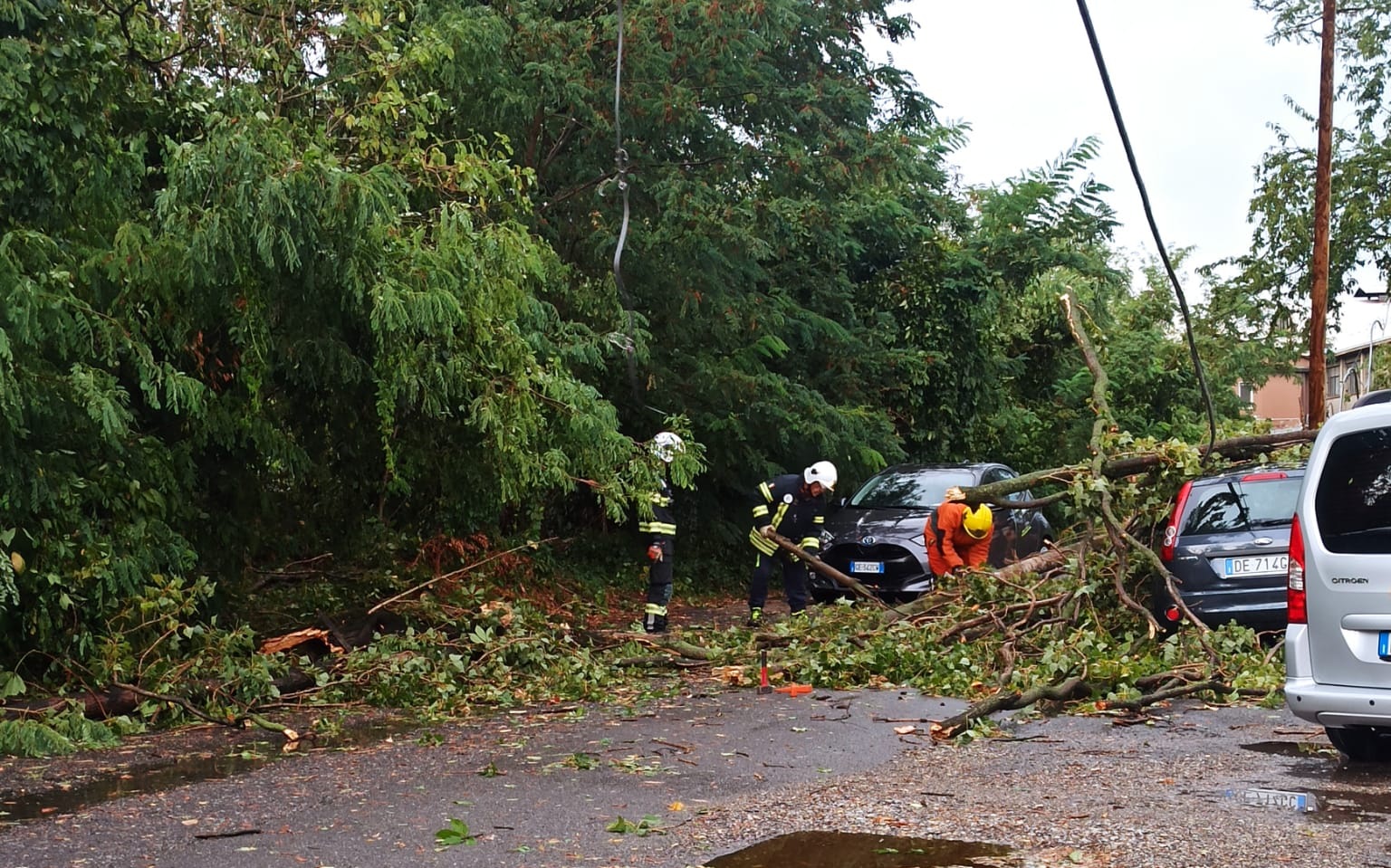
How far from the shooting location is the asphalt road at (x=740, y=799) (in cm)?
555

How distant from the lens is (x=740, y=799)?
6613mm

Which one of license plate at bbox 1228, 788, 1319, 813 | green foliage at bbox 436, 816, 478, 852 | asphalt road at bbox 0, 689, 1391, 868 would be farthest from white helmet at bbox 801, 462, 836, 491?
green foliage at bbox 436, 816, 478, 852

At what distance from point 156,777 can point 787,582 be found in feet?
27.5

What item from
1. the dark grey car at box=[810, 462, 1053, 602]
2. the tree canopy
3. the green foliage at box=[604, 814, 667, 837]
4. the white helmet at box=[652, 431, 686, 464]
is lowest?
the green foliage at box=[604, 814, 667, 837]

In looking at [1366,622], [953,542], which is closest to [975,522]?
[953,542]

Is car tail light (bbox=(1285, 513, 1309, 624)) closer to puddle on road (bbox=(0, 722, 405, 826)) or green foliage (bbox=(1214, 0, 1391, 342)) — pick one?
puddle on road (bbox=(0, 722, 405, 826))

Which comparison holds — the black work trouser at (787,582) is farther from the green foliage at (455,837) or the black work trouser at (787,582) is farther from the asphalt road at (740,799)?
the green foliage at (455,837)

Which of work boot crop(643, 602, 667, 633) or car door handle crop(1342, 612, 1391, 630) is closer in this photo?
car door handle crop(1342, 612, 1391, 630)

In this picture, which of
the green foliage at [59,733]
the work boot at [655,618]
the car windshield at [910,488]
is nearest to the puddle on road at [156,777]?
the green foliage at [59,733]

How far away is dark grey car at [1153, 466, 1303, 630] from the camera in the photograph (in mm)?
10820

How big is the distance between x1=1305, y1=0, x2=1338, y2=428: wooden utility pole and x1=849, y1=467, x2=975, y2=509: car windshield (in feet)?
28.5

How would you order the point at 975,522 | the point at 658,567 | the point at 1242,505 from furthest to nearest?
the point at 975,522
the point at 658,567
the point at 1242,505

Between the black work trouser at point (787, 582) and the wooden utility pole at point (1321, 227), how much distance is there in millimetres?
12122

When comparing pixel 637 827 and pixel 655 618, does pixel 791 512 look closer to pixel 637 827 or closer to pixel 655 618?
pixel 655 618
